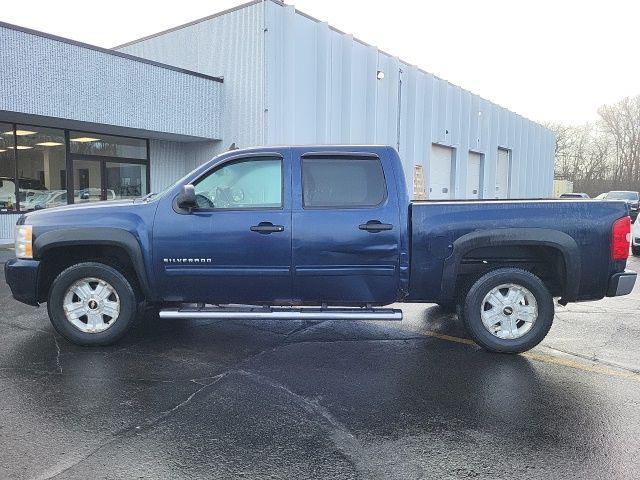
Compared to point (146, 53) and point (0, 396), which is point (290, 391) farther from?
point (146, 53)

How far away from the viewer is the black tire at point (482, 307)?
481cm

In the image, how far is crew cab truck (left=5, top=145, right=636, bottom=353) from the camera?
186 inches

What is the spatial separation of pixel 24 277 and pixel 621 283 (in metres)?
5.83

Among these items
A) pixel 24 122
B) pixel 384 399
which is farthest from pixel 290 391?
pixel 24 122

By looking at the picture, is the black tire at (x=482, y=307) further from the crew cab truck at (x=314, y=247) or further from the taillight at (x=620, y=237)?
the taillight at (x=620, y=237)

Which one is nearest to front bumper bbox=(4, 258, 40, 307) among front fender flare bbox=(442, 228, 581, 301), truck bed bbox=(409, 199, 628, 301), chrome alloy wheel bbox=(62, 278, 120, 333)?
chrome alloy wheel bbox=(62, 278, 120, 333)

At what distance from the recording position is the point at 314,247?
4.73 metres

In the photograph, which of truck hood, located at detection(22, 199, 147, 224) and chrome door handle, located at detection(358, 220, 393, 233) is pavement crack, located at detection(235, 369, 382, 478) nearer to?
chrome door handle, located at detection(358, 220, 393, 233)

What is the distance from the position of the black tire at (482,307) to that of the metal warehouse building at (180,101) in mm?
12010

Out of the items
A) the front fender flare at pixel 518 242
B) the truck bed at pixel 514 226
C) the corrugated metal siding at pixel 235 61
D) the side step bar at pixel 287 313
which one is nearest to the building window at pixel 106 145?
the corrugated metal siding at pixel 235 61

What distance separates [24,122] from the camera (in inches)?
543

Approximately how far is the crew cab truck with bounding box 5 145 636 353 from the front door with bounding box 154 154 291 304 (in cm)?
1

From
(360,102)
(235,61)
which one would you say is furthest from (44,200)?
(360,102)

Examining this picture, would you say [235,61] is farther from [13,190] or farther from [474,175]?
[474,175]
